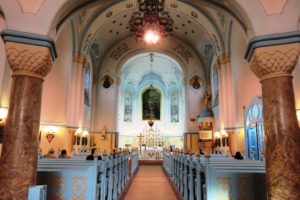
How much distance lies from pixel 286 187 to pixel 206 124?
12420 mm

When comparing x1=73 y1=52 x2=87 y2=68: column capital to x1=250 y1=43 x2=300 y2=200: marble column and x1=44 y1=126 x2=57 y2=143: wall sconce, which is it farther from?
x1=250 y1=43 x2=300 y2=200: marble column

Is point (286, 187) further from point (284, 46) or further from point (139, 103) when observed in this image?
point (139, 103)

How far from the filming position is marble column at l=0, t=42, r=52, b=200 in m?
3.27

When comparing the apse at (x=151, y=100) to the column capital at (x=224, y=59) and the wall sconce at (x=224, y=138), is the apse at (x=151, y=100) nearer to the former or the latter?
the column capital at (x=224, y=59)

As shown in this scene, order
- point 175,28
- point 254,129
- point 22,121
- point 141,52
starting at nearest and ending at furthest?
1. point 22,121
2. point 254,129
3. point 175,28
4. point 141,52

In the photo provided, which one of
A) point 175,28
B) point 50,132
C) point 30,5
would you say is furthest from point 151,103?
point 30,5

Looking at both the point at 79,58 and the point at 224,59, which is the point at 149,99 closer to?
the point at 79,58

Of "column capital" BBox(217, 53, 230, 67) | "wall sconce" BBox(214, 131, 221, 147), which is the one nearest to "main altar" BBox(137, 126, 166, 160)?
"wall sconce" BBox(214, 131, 221, 147)

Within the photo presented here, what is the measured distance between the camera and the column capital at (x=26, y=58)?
3.66m

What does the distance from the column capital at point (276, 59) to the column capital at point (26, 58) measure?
11.2ft

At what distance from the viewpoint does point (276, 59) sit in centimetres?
360

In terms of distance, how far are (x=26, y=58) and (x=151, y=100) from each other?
21.2 metres

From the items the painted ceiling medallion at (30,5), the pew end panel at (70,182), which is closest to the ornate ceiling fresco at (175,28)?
the painted ceiling medallion at (30,5)

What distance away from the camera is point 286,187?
10.4 feet
